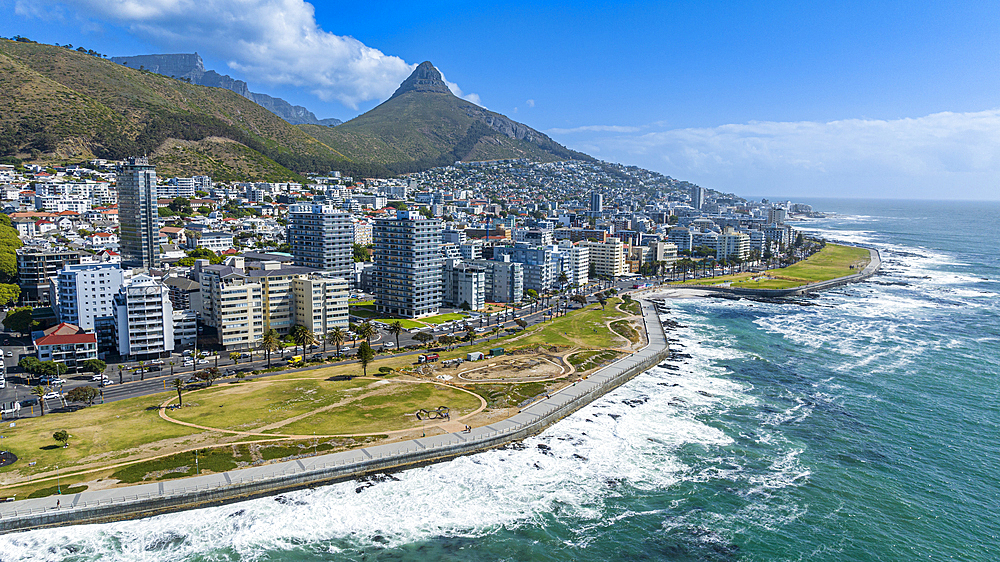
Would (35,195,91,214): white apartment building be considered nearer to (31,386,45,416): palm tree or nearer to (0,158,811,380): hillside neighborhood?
(0,158,811,380): hillside neighborhood

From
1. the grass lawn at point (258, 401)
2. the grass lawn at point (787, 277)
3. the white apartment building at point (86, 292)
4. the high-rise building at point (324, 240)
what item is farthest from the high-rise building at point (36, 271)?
the grass lawn at point (787, 277)

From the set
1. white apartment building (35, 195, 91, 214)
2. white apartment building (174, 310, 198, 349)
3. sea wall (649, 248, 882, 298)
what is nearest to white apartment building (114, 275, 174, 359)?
white apartment building (174, 310, 198, 349)

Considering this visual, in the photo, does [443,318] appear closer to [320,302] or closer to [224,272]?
[320,302]

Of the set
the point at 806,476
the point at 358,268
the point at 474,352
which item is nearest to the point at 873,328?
the point at 806,476

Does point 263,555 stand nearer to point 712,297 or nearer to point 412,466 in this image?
point 412,466

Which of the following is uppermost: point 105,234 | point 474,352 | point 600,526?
point 105,234

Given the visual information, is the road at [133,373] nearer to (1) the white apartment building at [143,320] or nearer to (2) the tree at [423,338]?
(2) the tree at [423,338]
